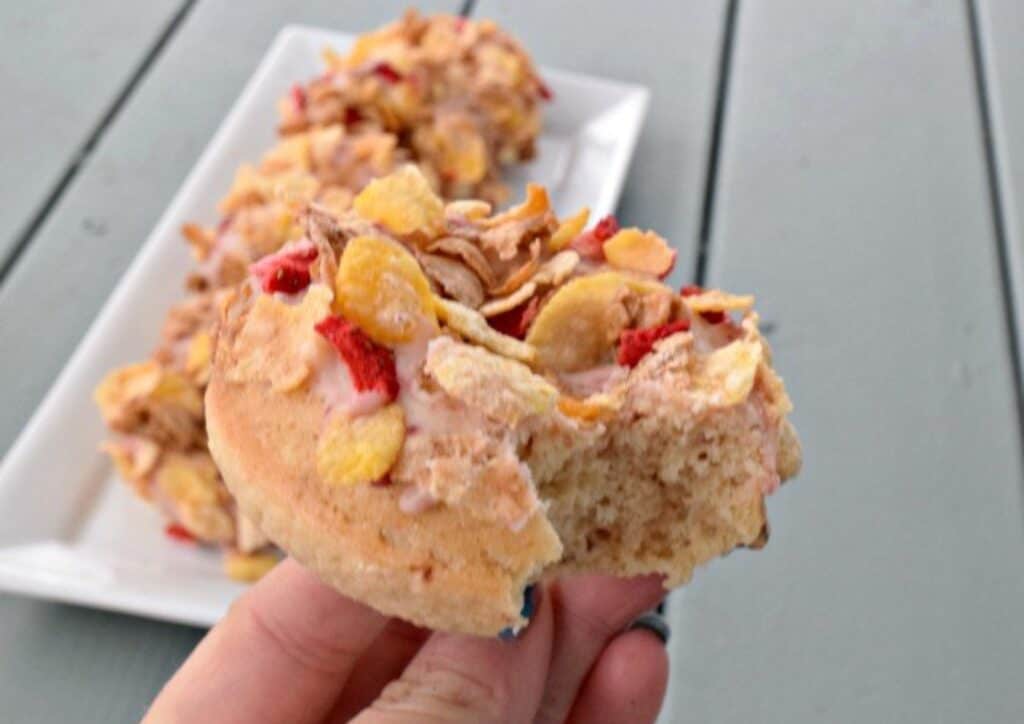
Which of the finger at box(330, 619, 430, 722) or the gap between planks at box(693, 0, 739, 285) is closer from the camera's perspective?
the finger at box(330, 619, 430, 722)

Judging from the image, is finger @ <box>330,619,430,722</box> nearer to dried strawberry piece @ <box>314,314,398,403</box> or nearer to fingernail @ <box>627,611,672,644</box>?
fingernail @ <box>627,611,672,644</box>

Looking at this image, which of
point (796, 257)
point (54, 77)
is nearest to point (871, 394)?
point (796, 257)

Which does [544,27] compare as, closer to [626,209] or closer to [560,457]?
[626,209]

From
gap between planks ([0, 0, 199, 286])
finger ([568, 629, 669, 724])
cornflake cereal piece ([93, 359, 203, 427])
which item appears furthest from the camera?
gap between planks ([0, 0, 199, 286])

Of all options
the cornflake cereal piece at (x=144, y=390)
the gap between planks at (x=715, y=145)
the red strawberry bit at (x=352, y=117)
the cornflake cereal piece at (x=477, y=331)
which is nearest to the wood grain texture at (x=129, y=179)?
the cornflake cereal piece at (x=144, y=390)

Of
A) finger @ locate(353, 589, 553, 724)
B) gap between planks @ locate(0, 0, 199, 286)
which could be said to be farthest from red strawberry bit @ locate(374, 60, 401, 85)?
finger @ locate(353, 589, 553, 724)

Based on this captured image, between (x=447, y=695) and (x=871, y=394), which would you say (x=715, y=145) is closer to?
(x=871, y=394)

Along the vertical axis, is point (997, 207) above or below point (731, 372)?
below

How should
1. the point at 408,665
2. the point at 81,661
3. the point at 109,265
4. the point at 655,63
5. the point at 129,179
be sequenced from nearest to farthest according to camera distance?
the point at 408,665 → the point at 81,661 → the point at 109,265 → the point at 129,179 → the point at 655,63
